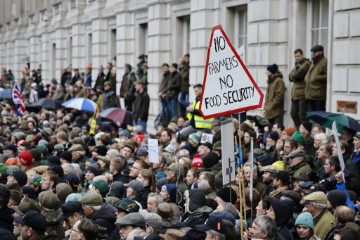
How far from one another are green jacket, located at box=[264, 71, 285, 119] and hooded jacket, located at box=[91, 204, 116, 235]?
929 cm

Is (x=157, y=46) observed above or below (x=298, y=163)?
above

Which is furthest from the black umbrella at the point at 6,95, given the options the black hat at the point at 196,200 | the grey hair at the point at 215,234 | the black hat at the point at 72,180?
the grey hair at the point at 215,234

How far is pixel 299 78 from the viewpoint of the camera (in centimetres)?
1714

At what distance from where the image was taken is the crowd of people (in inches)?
341

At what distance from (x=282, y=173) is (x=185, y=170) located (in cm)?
204

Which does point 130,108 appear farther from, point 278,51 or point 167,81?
point 278,51

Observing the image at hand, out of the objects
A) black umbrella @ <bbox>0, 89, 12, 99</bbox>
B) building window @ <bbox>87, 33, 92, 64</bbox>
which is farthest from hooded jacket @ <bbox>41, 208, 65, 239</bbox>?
building window @ <bbox>87, 33, 92, 64</bbox>

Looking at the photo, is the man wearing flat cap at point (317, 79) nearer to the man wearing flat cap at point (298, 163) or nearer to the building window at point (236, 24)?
the man wearing flat cap at point (298, 163)

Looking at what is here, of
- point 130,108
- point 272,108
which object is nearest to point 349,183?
point 272,108

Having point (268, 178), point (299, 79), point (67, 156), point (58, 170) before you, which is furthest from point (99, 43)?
point (268, 178)

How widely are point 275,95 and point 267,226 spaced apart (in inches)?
401

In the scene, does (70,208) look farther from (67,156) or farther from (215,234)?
(67,156)

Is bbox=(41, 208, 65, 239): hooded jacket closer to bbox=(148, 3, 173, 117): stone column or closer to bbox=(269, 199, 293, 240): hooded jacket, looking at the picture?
bbox=(269, 199, 293, 240): hooded jacket

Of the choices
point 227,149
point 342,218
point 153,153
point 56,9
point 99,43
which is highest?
point 56,9
